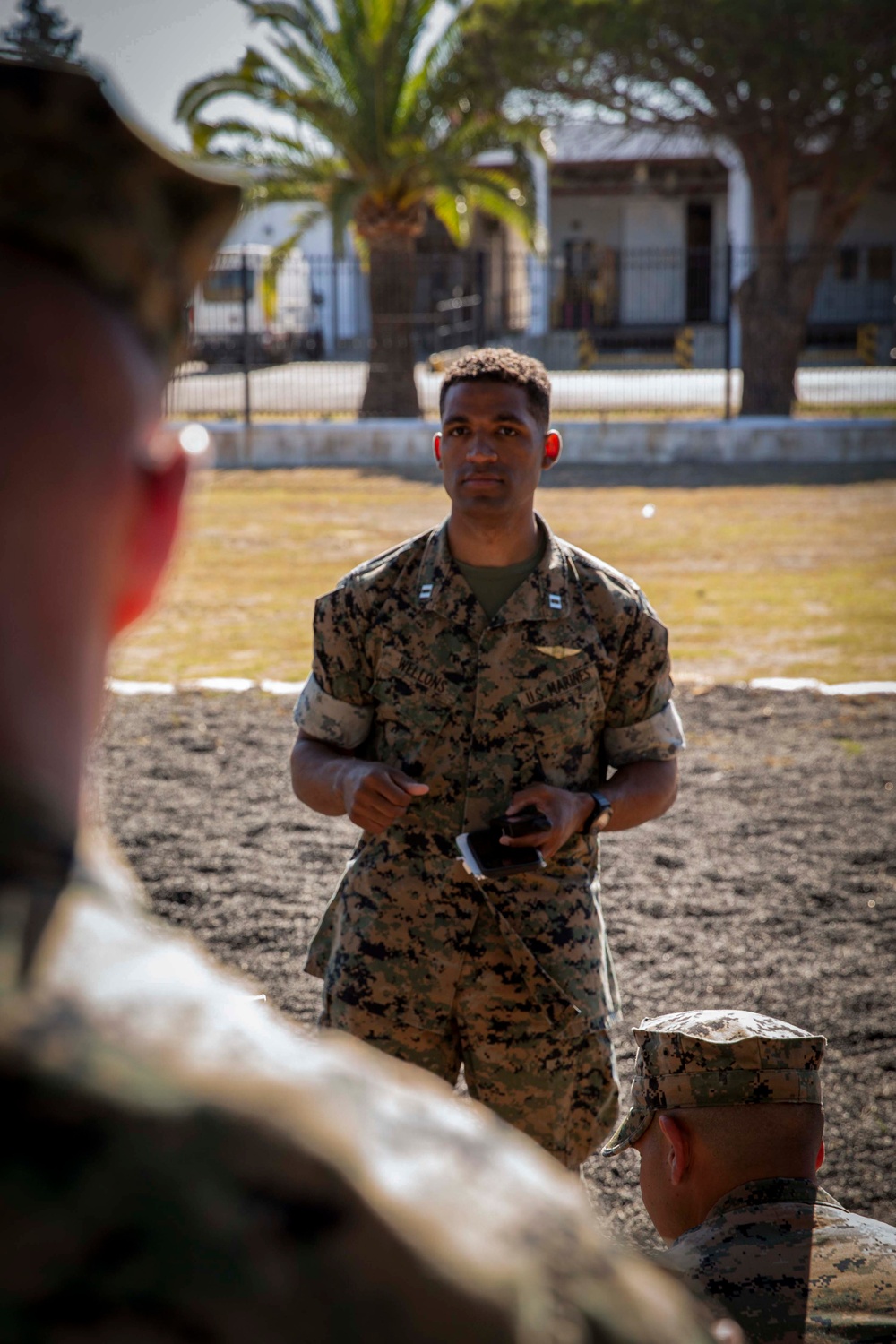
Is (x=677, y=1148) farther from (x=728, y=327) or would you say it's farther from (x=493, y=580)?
(x=728, y=327)

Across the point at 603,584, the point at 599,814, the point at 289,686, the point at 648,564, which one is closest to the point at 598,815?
the point at 599,814

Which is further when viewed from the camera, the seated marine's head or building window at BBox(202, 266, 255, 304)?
building window at BBox(202, 266, 255, 304)

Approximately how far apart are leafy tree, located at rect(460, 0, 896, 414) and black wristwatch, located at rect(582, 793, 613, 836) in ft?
64.1

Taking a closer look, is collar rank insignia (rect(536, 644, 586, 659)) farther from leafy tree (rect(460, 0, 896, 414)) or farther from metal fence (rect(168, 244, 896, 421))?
leafy tree (rect(460, 0, 896, 414))

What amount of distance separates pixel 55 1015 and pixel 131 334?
0.32m

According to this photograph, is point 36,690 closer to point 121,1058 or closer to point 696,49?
point 121,1058

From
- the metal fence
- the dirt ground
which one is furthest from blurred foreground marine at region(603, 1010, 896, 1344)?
the metal fence

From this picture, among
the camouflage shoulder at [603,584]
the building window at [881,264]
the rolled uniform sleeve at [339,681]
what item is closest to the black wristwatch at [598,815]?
the camouflage shoulder at [603,584]

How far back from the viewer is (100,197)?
0.68 metres

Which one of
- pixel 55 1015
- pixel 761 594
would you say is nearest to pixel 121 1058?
pixel 55 1015

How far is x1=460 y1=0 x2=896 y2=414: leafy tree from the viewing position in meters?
21.1

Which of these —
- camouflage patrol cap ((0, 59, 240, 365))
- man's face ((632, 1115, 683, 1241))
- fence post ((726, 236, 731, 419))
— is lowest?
man's face ((632, 1115, 683, 1241))

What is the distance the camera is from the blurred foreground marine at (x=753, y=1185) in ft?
6.48

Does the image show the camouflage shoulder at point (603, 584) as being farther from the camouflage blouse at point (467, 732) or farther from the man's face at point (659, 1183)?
the man's face at point (659, 1183)
